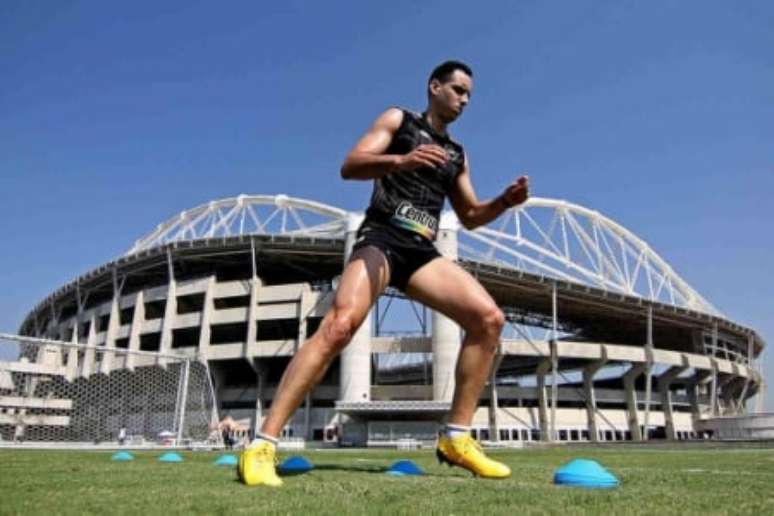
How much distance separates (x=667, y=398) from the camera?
6141 cm

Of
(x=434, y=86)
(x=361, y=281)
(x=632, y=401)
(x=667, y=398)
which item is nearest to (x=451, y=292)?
(x=361, y=281)

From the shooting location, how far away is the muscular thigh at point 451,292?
4.35m

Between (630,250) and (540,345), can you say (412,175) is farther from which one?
(630,250)

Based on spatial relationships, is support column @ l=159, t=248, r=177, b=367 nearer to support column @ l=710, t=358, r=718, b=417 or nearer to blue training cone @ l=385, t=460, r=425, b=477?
support column @ l=710, t=358, r=718, b=417

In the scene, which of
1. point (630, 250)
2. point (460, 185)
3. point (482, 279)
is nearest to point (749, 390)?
point (630, 250)

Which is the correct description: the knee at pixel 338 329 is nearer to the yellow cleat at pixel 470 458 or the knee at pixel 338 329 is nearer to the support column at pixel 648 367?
the yellow cleat at pixel 470 458

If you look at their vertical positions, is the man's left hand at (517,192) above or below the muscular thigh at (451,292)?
above

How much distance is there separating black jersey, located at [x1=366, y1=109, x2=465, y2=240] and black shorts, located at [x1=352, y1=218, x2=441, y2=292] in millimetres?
47

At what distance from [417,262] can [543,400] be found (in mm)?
52978

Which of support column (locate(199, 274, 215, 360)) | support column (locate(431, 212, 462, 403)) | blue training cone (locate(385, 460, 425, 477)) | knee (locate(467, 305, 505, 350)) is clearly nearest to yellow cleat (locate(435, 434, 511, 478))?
blue training cone (locate(385, 460, 425, 477))

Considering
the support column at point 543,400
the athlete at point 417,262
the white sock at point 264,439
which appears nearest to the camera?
the white sock at point 264,439

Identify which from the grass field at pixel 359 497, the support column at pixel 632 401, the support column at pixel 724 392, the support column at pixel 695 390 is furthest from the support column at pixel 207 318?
the support column at pixel 724 392

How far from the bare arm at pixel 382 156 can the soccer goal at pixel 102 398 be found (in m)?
19.1

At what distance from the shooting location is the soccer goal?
27.1 meters
